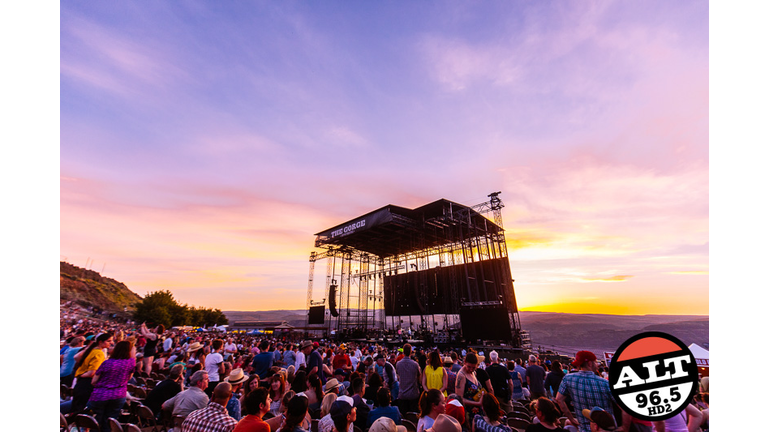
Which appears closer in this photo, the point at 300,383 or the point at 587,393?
the point at 587,393

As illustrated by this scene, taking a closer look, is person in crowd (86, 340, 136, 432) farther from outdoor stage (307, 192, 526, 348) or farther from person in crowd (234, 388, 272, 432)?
outdoor stage (307, 192, 526, 348)

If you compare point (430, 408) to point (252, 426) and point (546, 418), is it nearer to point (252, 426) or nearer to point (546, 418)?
point (546, 418)

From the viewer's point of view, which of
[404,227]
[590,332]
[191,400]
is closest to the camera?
[191,400]

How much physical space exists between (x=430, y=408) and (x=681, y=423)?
2.18 m

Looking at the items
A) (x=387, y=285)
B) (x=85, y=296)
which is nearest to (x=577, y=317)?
(x=387, y=285)

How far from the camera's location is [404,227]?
89.5 feet

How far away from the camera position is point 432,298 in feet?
97.7

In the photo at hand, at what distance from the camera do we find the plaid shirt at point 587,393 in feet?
10.3

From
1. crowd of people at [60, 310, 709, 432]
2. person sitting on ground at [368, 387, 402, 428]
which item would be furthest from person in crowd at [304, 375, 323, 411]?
person sitting on ground at [368, 387, 402, 428]

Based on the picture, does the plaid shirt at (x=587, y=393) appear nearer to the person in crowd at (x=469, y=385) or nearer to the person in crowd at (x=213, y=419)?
the person in crowd at (x=469, y=385)

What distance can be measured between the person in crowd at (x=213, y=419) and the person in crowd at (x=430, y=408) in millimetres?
1816

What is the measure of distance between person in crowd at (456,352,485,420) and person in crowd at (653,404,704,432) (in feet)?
6.47

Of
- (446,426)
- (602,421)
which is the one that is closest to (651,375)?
(602,421)

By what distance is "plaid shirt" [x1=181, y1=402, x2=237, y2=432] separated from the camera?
9.11ft
